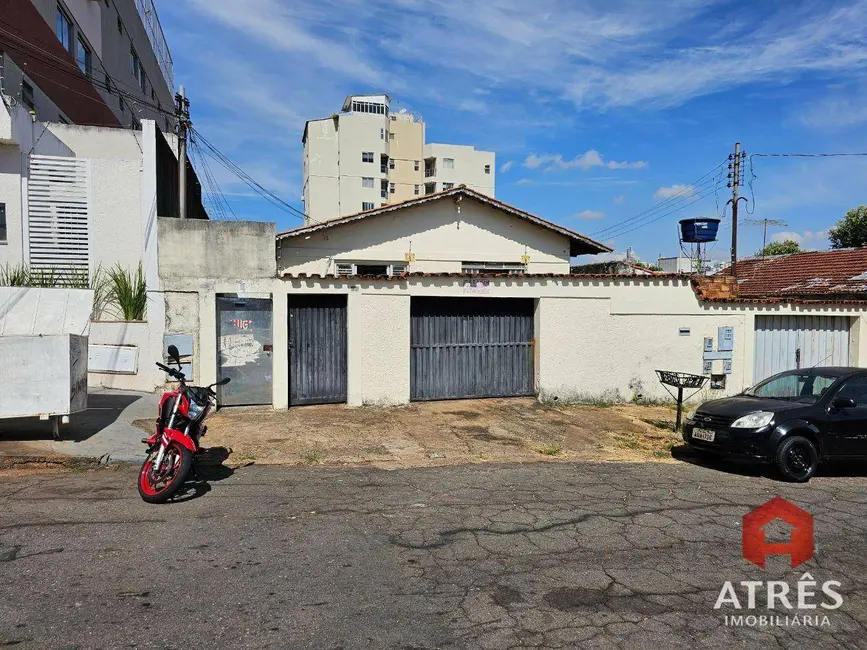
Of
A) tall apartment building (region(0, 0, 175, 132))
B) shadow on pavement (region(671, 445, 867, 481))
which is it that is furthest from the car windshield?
tall apartment building (region(0, 0, 175, 132))

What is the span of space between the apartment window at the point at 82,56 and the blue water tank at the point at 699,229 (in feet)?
60.9

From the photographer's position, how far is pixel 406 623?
3572 mm

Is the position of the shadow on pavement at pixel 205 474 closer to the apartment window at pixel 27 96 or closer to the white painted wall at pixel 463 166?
the apartment window at pixel 27 96

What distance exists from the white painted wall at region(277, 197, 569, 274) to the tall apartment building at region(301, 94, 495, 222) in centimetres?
3758

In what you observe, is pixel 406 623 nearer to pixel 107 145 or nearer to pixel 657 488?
pixel 657 488

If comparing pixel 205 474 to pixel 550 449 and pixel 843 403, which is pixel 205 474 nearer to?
pixel 550 449

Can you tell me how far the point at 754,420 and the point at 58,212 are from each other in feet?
44.4

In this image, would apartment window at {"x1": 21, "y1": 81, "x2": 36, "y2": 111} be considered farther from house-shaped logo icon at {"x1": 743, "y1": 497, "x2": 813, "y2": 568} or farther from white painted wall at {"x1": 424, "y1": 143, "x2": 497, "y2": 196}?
white painted wall at {"x1": 424, "y1": 143, "x2": 497, "y2": 196}

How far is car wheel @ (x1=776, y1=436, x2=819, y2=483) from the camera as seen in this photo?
7.24m

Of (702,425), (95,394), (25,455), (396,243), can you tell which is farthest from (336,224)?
(702,425)

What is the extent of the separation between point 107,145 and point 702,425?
13860 millimetres

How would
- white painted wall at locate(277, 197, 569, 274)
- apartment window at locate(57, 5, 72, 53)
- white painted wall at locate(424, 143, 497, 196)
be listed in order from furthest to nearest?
1. white painted wall at locate(424, 143, 497, 196)
2. apartment window at locate(57, 5, 72, 53)
3. white painted wall at locate(277, 197, 569, 274)

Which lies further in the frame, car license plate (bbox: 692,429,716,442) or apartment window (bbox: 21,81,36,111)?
apartment window (bbox: 21,81,36,111)

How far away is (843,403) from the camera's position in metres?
7.54
